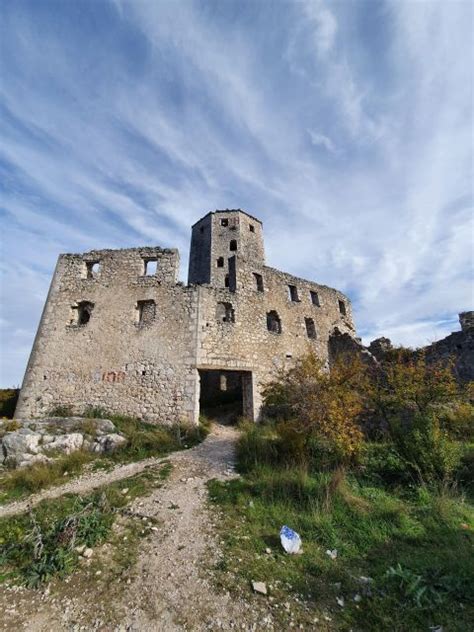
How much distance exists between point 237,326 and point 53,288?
8675 millimetres

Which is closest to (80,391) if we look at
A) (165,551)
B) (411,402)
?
(165,551)

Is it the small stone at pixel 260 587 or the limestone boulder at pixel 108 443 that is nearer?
the small stone at pixel 260 587

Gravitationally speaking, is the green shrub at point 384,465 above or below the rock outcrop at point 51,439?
below

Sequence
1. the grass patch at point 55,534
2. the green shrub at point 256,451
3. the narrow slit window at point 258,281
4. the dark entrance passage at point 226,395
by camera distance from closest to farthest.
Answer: the grass patch at point 55,534 < the green shrub at point 256,451 < the dark entrance passage at point 226,395 < the narrow slit window at point 258,281

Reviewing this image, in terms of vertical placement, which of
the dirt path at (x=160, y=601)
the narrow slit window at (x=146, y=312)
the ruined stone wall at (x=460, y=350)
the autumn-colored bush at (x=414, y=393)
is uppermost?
the narrow slit window at (x=146, y=312)

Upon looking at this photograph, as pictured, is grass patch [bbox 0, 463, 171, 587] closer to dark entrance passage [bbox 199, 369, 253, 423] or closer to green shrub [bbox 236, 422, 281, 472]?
green shrub [bbox 236, 422, 281, 472]

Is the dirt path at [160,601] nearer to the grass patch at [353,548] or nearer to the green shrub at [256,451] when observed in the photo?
the grass patch at [353,548]

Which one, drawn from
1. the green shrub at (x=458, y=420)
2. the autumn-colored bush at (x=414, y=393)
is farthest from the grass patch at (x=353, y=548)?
the green shrub at (x=458, y=420)

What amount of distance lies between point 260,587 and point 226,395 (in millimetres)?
13174

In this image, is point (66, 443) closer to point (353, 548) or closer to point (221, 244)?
point (353, 548)

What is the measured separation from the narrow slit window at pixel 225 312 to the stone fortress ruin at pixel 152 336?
5 centimetres

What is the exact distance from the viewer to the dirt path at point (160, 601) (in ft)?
10.3

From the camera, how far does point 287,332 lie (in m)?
15.6

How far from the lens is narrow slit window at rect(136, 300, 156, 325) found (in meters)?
13.0
